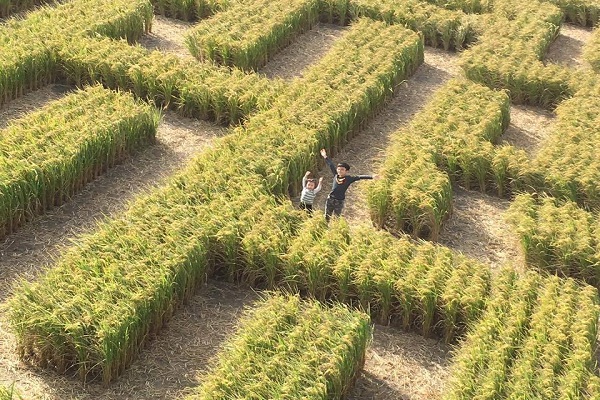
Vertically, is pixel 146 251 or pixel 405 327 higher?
pixel 146 251

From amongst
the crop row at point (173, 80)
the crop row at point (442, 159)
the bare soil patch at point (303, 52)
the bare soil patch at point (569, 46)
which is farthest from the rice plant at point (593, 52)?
the crop row at point (173, 80)

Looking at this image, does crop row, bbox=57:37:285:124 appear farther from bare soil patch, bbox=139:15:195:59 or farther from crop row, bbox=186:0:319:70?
bare soil patch, bbox=139:15:195:59

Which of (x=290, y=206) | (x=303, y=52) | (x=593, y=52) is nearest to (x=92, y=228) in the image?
(x=290, y=206)

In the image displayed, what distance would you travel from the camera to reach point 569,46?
18.1 m

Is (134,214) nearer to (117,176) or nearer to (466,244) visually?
(117,176)

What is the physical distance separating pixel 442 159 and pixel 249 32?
537cm

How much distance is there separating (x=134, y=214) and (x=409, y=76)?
789 cm

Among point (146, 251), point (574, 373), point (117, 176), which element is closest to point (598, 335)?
point (574, 373)

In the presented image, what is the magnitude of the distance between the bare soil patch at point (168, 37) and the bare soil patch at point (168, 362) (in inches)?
301

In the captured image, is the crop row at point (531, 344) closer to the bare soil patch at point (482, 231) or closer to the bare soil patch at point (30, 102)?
the bare soil patch at point (482, 231)

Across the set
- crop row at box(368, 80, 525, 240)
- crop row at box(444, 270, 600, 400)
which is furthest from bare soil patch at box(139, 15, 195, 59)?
crop row at box(444, 270, 600, 400)

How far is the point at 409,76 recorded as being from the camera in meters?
16.2

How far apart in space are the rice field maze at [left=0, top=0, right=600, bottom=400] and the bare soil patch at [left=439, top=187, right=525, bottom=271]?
33 mm

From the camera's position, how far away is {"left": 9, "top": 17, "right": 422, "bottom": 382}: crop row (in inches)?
327
